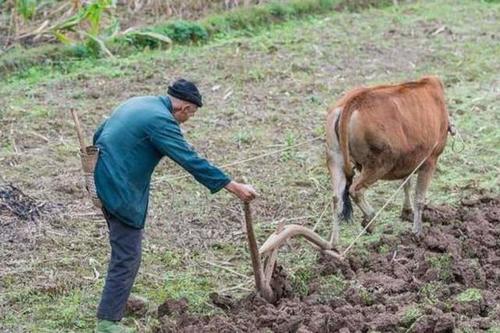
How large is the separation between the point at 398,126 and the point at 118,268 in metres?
2.75

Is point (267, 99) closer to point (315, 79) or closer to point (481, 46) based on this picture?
point (315, 79)

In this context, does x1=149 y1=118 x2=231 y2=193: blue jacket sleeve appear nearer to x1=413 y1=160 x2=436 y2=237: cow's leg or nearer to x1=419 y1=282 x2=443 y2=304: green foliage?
x1=419 y1=282 x2=443 y2=304: green foliage

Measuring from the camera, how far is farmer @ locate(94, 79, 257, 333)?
253 inches

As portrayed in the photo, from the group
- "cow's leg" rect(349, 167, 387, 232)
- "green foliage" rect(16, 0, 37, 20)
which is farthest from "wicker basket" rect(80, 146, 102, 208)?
"green foliage" rect(16, 0, 37, 20)

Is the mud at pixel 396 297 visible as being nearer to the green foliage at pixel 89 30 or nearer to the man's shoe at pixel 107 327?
the man's shoe at pixel 107 327

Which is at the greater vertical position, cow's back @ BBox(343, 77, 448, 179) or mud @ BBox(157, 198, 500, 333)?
cow's back @ BBox(343, 77, 448, 179)

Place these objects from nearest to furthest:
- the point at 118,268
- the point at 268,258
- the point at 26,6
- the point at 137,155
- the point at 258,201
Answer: the point at 137,155
the point at 118,268
the point at 268,258
the point at 258,201
the point at 26,6

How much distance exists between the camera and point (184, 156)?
20.9 ft

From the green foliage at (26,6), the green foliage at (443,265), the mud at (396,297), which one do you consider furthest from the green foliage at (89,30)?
the green foliage at (443,265)

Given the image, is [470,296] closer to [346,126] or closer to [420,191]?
[346,126]

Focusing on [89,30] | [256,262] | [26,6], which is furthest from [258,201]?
[89,30]

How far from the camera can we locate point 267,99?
12.6 meters

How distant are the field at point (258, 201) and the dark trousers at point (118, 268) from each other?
1.04ft

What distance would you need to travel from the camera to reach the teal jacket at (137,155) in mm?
6398
